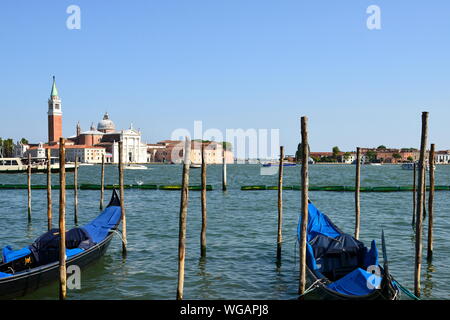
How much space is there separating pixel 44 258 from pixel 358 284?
6.67m

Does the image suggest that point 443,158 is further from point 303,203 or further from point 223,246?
point 303,203


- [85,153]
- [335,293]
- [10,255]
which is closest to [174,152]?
[85,153]

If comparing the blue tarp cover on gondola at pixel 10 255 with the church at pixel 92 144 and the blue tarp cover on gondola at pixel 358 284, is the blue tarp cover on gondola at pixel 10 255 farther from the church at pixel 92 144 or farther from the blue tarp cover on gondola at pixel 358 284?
the church at pixel 92 144

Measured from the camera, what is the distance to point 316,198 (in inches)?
1198

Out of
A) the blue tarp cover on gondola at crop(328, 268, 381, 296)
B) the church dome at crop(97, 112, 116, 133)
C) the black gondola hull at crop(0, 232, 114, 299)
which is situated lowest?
the black gondola hull at crop(0, 232, 114, 299)

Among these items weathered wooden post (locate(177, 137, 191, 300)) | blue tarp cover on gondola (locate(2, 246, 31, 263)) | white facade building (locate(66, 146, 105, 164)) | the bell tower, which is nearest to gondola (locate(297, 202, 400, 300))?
weathered wooden post (locate(177, 137, 191, 300))

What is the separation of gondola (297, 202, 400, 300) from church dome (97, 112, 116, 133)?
14105cm

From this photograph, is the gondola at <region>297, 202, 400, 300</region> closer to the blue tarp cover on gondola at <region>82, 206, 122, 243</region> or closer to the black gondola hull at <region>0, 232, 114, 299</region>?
the black gondola hull at <region>0, 232, 114, 299</region>

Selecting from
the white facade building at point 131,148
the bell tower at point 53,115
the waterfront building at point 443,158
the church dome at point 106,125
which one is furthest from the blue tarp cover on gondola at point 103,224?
the waterfront building at point 443,158

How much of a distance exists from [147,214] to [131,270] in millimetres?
11022

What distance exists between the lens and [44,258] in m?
10.6

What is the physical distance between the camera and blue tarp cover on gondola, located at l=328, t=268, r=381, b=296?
7.61 metres
